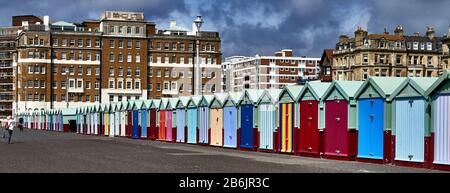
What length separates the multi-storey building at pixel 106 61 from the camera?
134 metres

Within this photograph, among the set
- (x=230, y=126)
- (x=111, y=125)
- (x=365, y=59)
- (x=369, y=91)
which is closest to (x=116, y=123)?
(x=111, y=125)

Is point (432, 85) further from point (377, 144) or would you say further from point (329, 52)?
point (329, 52)

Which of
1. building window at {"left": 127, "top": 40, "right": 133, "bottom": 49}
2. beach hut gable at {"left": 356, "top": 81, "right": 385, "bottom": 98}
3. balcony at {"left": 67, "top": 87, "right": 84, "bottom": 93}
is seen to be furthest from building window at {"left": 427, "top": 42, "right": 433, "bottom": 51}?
beach hut gable at {"left": 356, "top": 81, "right": 385, "bottom": 98}

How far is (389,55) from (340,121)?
108 m

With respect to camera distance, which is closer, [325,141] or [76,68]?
[325,141]

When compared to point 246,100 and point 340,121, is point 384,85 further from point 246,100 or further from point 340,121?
point 246,100

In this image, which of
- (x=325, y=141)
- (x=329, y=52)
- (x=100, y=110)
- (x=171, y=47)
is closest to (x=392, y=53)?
(x=329, y=52)

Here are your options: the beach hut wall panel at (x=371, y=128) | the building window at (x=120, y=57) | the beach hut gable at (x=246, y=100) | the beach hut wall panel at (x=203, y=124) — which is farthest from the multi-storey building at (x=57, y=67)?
the beach hut wall panel at (x=371, y=128)

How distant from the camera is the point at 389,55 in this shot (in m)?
132

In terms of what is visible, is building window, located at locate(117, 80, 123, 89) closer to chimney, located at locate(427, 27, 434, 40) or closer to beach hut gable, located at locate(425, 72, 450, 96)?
chimney, located at locate(427, 27, 434, 40)

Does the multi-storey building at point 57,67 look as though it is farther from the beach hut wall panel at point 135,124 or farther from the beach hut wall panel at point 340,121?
the beach hut wall panel at point 340,121
